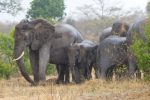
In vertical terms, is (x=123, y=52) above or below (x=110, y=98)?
above

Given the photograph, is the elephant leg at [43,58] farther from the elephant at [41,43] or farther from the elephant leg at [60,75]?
the elephant leg at [60,75]

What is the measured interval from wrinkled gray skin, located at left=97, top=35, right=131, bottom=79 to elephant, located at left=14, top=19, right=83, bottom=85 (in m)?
1.48

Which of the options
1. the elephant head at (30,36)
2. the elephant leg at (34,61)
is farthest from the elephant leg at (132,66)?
the elephant leg at (34,61)

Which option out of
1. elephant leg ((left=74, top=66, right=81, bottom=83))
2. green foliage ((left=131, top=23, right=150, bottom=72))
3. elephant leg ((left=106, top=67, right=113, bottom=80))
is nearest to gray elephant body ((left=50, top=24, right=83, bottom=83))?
elephant leg ((left=74, top=66, right=81, bottom=83))

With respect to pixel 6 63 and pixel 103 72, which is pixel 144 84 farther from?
pixel 6 63

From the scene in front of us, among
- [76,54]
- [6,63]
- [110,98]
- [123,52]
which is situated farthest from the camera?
[6,63]

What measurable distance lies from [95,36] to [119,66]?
3225 centimetres

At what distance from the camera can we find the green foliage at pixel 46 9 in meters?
36.8

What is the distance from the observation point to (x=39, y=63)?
15328mm

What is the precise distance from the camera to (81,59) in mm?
15375

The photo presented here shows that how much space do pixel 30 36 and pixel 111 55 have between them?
8.32 ft

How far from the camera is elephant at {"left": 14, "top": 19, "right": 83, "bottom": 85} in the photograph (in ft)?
48.6

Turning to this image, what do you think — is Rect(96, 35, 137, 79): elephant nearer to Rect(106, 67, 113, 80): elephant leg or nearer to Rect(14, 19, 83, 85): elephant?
Rect(106, 67, 113, 80): elephant leg

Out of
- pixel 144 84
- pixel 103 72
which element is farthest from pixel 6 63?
pixel 144 84
